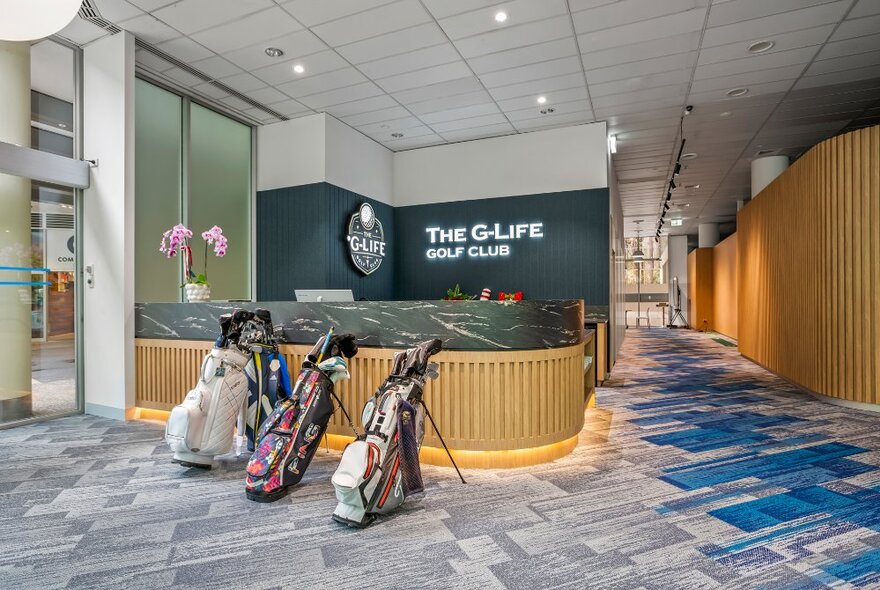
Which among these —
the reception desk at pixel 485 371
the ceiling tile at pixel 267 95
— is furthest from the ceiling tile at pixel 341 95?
the reception desk at pixel 485 371

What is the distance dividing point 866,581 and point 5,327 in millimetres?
6611

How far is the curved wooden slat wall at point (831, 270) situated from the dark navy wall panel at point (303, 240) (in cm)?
601

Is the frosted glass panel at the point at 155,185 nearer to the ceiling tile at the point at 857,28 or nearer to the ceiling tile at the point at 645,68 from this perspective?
the ceiling tile at the point at 645,68

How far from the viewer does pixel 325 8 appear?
438 cm

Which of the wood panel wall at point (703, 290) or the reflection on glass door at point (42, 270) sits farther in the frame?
the wood panel wall at point (703, 290)

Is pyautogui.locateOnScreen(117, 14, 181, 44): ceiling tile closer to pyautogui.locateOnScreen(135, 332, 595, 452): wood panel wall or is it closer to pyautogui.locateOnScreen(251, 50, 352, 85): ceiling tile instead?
pyautogui.locateOnScreen(251, 50, 352, 85): ceiling tile

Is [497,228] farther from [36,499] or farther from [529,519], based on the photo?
[36,499]

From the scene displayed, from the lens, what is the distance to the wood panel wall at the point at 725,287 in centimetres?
1353

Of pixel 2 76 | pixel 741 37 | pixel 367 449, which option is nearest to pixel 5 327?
pixel 2 76

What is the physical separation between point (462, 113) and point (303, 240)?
289 cm

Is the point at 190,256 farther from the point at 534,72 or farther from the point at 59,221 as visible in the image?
the point at 534,72

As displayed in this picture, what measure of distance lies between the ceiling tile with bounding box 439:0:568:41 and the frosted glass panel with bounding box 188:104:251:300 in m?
3.70

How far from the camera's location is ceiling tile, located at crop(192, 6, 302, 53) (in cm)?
452

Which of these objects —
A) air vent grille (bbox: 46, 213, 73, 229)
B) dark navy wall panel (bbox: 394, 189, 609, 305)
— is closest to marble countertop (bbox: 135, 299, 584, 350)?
air vent grille (bbox: 46, 213, 73, 229)
